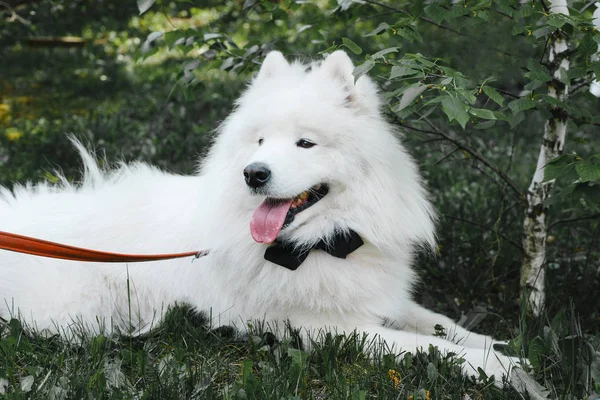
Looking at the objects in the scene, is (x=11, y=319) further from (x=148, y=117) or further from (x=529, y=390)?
(x=148, y=117)

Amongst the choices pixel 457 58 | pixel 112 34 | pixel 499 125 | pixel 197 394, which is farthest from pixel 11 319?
pixel 112 34

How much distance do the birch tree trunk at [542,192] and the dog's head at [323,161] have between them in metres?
0.80

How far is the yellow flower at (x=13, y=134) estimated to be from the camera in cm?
644

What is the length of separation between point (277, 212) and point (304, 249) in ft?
0.71

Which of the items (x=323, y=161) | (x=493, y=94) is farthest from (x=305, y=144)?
(x=493, y=94)

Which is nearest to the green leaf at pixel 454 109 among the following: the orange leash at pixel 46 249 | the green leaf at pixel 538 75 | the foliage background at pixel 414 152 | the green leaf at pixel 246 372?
the foliage background at pixel 414 152

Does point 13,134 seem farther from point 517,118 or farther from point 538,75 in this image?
point 538,75

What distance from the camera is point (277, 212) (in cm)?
279

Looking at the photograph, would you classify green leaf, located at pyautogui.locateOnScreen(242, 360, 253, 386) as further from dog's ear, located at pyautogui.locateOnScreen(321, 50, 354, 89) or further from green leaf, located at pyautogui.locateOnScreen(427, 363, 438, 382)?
dog's ear, located at pyautogui.locateOnScreen(321, 50, 354, 89)

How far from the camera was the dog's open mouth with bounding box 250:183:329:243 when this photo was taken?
2.77m

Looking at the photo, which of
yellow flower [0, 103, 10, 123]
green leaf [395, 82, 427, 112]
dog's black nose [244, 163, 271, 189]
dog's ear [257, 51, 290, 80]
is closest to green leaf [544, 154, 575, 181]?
green leaf [395, 82, 427, 112]

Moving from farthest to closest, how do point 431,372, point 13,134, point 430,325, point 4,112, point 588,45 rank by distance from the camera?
1. point 4,112
2. point 13,134
3. point 430,325
4. point 588,45
5. point 431,372

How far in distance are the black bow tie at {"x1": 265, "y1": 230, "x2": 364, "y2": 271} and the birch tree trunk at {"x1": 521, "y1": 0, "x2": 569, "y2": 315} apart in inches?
40.6

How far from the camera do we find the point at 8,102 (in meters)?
7.99
